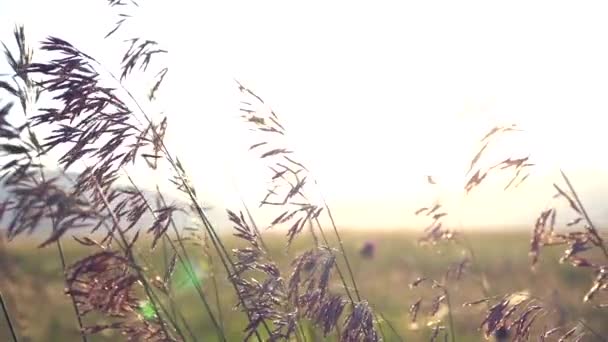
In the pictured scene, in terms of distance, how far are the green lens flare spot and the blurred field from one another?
27 centimetres

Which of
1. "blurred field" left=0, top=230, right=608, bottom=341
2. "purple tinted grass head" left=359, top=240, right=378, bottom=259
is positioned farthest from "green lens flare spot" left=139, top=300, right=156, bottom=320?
"purple tinted grass head" left=359, top=240, right=378, bottom=259

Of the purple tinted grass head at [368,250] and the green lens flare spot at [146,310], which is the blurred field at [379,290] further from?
the purple tinted grass head at [368,250]

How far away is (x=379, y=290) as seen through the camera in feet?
38.5

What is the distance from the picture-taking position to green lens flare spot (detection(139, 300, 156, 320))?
3.39 meters

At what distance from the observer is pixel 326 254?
343cm

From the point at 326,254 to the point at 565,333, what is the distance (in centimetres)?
90

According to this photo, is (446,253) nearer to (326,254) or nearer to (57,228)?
(326,254)

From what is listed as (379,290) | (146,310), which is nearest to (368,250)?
(379,290)

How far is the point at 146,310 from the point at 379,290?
851 cm

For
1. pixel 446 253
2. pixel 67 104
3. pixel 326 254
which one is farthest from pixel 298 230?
pixel 446 253

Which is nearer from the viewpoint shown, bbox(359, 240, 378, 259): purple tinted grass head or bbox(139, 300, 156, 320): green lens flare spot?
bbox(139, 300, 156, 320): green lens flare spot

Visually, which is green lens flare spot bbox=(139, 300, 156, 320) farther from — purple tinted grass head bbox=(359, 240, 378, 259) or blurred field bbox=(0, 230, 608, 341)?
purple tinted grass head bbox=(359, 240, 378, 259)

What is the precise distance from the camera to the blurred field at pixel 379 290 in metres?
3.98

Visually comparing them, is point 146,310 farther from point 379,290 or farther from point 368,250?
point 368,250
